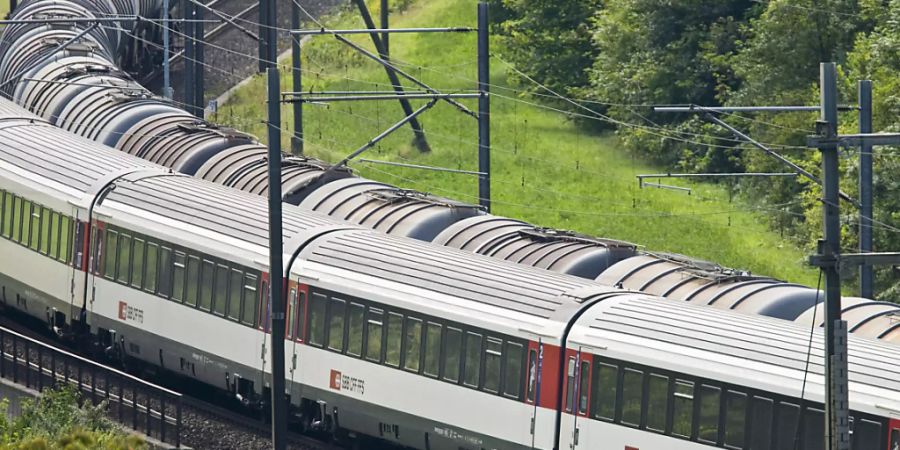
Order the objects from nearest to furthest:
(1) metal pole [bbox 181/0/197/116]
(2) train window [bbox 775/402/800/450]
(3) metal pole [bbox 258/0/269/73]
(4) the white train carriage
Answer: (4) the white train carriage < (2) train window [bbox 775/402/800/450] < (1) metal pole [bbox 181/0/197/116] < (3) metal pole [bbox 258/0/269/73]

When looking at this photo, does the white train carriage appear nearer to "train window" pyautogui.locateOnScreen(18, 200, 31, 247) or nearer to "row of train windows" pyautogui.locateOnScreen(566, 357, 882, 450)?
"row of train windows" pyautogui.locateOnScreen(566, 357, 882, 450)

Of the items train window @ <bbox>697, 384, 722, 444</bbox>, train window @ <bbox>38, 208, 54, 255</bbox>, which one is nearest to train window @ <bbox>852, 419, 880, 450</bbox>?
train window @ <bbox>697, 384, 722, 444</bbox>

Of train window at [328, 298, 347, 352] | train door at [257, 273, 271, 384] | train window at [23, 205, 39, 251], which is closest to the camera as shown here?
train window at [328, 298, 347, 352]

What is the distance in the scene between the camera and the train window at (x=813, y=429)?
21.7 metres

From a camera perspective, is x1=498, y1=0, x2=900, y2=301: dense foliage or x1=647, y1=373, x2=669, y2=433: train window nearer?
x1=647, y1=373, x2=669, y2=433: train window

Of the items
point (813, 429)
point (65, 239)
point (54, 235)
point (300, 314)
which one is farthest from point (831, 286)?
point (54, 235)

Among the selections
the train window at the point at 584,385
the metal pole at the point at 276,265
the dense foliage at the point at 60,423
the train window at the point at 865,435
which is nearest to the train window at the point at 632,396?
the train window at the point at 584,385

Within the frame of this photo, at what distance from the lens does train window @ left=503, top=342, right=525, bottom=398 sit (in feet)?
82.2

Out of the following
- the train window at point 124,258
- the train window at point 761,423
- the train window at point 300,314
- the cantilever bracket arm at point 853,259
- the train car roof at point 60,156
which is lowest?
the train window at point 761,423

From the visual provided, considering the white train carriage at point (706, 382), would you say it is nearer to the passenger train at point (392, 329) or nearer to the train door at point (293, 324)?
the passenger train at point (392, 329)

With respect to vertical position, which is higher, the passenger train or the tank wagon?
the tank wagon

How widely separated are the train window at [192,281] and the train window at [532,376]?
8136 millimetres

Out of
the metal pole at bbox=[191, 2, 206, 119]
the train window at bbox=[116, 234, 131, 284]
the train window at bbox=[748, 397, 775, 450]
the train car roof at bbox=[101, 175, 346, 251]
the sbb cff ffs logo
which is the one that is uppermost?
the metal pole at bbox=[191, 2, 206, 119]

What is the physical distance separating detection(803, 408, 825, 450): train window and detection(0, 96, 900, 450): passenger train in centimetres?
2
